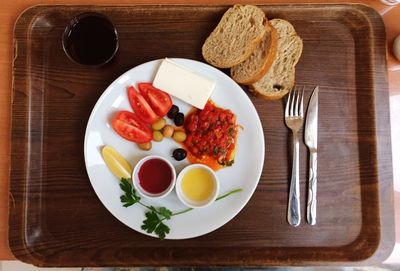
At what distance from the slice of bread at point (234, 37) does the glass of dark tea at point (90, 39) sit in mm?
419

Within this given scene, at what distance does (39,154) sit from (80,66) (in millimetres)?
445

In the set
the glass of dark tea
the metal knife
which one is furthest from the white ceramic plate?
the metal knife

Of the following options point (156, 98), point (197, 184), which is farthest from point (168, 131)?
point (197, 184)

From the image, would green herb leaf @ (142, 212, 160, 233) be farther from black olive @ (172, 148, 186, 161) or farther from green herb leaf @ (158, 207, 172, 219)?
black olive @ (172, 148, 186, 161)

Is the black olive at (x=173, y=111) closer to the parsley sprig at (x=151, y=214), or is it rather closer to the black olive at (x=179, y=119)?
the black olive at (x=179, y=119)

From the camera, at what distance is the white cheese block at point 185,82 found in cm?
154

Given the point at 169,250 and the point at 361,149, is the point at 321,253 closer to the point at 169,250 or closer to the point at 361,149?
the point at 361,149

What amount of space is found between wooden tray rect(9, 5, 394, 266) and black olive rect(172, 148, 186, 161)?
0.37m

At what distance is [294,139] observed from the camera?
159 cm

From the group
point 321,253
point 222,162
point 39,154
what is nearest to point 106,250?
point 39,154

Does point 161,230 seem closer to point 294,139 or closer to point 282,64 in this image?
point 294,139

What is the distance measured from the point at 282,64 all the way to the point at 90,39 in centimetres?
86

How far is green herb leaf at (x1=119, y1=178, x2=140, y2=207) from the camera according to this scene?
1.50 m

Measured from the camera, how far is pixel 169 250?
1570mm
